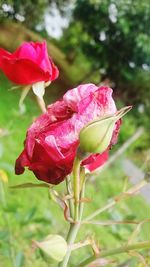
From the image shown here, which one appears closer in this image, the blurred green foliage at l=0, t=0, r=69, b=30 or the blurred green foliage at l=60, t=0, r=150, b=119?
the blurred green foliage at l=0, t=0, r=69, b=30

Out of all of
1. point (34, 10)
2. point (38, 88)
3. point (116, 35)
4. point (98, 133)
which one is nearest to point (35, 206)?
point (38, 88)

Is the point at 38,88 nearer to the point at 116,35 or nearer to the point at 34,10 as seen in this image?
the point at 34,10

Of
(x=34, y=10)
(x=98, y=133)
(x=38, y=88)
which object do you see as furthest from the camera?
(x=34, y=10)

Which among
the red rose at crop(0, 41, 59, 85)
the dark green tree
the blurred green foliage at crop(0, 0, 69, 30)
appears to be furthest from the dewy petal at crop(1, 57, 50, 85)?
the dark green tree

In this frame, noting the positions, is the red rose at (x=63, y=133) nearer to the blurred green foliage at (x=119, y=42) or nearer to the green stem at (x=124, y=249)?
the green stem at (x=124, y=249)

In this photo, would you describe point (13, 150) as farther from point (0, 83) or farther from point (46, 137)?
point (46, 137)

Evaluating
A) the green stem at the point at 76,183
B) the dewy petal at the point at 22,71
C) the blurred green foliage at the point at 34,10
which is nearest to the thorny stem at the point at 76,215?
the green stem at the point at 76,183

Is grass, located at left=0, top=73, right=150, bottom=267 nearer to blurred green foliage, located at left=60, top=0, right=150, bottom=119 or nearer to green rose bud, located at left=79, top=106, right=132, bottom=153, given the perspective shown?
green rose bud, located at left=79, top=106, right=132, bottom=153

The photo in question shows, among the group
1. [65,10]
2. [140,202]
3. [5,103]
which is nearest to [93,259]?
[140,202]
